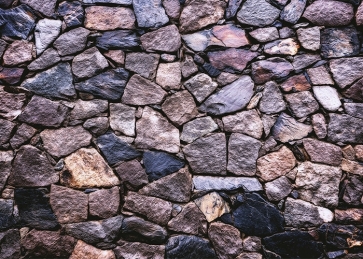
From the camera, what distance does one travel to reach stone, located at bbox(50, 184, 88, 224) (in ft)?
6.16

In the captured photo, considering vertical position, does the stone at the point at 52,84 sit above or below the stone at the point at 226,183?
above

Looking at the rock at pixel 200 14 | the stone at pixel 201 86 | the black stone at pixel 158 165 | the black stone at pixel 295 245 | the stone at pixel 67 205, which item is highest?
the rock at pixel 200 14

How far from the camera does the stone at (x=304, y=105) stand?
1902 mm

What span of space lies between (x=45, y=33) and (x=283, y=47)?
183cm

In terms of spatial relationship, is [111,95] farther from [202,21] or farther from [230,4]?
[230,4]

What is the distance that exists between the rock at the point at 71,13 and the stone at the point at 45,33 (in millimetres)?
78

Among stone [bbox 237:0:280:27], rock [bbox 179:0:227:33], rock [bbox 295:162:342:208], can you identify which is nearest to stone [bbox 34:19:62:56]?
rock [bbox 179:0:227:33]

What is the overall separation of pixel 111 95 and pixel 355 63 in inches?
72.7

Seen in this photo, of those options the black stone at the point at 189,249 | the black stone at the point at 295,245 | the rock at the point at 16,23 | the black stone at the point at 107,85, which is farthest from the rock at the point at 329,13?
the rock at the point at 16,23

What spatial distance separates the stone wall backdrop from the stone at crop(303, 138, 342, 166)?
0.01 meters

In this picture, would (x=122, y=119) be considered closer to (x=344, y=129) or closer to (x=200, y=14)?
(x=200, y=14)

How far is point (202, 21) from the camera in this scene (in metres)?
1.98

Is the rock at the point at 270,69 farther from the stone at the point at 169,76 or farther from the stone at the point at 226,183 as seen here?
the stone at the point at 226,183

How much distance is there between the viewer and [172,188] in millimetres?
1907
